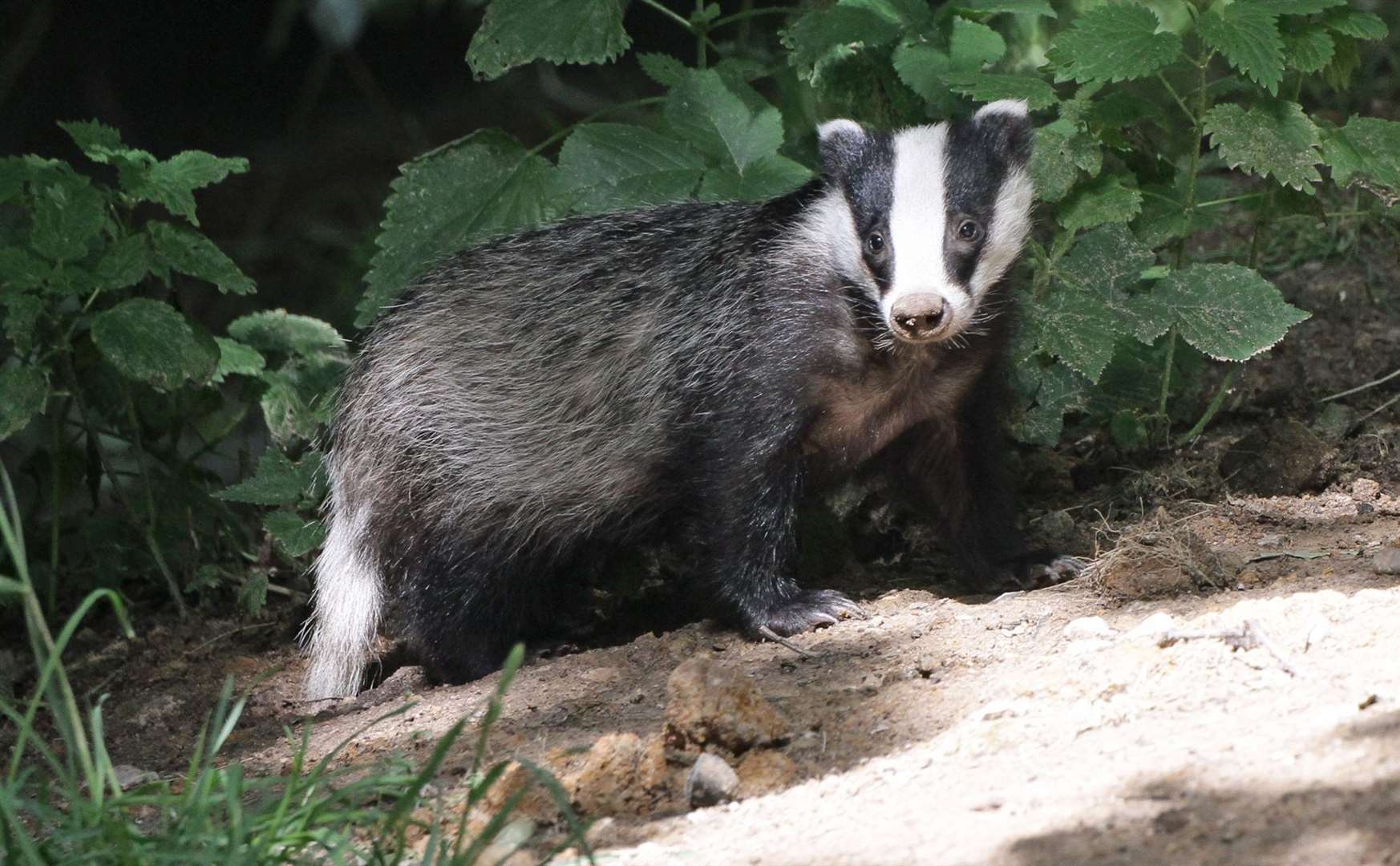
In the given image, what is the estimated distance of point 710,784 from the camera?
3.05 m

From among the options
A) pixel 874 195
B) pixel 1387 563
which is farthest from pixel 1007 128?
pixel 1387 563

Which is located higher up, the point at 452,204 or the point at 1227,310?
the point at 452,204

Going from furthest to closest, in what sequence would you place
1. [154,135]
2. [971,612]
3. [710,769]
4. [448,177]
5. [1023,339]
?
1. [154,135]
2. [448,177]
3. [1023,339]
4. [971,612]
5. [710,769]

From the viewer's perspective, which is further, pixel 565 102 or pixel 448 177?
pixel 565 102

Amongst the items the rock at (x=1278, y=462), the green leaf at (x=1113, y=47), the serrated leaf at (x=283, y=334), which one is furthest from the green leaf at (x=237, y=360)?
the rock at (x=1278, y=462)

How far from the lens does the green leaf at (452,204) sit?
511 cm

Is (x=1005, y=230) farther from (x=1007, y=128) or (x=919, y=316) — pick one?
(x=919, y=316)

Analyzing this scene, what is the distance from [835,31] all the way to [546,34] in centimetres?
93

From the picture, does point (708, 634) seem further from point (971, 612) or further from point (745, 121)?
point (745, 121)

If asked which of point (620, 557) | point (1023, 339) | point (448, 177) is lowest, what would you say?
point (620, 557)

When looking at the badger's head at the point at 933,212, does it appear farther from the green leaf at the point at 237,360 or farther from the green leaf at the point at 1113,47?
the green leaf at the point at 237,360

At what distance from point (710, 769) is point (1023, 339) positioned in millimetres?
2238

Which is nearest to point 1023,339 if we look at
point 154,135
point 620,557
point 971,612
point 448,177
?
point 971,612

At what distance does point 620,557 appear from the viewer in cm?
539
